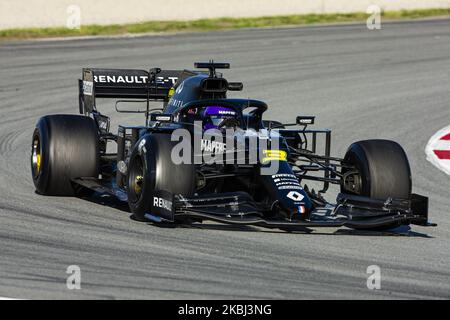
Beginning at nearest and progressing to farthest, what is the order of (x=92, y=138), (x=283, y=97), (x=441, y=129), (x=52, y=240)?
(x=52, y=240), (x=92, y=138), (x=441, y=129), (x=283, y=97)

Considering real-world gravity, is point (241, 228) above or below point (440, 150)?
below

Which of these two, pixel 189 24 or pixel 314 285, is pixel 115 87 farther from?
pixel 189 24

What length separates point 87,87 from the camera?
13.3 m

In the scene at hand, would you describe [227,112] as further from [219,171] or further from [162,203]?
[162,203]

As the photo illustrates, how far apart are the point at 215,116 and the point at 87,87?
3.04m

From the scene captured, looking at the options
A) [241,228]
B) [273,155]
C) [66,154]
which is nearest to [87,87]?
[66,154]

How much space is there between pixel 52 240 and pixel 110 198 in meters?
2.56

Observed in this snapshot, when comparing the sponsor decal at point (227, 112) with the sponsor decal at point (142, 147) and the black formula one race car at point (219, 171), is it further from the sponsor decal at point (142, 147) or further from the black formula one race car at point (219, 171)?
the sponsor decal at point (142, 147)

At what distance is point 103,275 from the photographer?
7758mm

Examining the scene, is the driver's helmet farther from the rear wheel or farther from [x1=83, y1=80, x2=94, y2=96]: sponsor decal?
[x1=83, y1=80, x2=94, y2=96]: sponsor decal

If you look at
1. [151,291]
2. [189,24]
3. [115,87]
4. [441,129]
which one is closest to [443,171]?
[441,129]

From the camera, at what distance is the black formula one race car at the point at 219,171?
31.4 feet

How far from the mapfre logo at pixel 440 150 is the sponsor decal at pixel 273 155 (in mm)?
4422

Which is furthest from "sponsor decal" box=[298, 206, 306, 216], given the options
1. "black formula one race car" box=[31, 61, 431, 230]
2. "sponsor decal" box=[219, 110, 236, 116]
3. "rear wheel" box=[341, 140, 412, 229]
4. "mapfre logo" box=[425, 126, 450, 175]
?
"mapfre logo" box=[425, 126, 450, 175]
